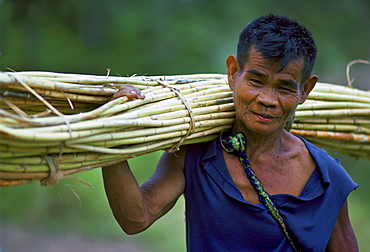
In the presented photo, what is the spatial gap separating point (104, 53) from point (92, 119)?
12.6ft

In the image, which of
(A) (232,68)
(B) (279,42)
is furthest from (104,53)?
(B) (279,42)

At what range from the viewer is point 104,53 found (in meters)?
5.46

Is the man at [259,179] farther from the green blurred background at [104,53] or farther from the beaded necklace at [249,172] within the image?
the green blurred background at [104,53]

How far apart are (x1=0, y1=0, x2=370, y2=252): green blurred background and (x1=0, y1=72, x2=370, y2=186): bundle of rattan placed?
3037 mm

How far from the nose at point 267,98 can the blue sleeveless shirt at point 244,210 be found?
304mm

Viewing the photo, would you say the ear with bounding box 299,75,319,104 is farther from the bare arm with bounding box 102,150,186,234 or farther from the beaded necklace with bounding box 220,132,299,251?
the bare arm with bounding box 102,150,186,234

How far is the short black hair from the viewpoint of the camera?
6.81 ft

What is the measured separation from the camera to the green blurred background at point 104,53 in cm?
517

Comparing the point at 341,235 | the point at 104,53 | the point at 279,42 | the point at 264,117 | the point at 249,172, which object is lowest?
the point at 341,235

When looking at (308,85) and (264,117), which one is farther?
(308,85)

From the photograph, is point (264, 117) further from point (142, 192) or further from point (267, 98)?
point (142, 192)

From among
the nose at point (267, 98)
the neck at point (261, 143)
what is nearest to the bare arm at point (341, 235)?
the neck at point (261, 143)

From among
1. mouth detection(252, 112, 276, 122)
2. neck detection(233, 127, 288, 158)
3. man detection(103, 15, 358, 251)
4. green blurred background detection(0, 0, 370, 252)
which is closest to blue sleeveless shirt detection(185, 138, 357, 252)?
man detection(103, 15, 358, 251)

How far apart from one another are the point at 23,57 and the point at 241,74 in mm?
3868
